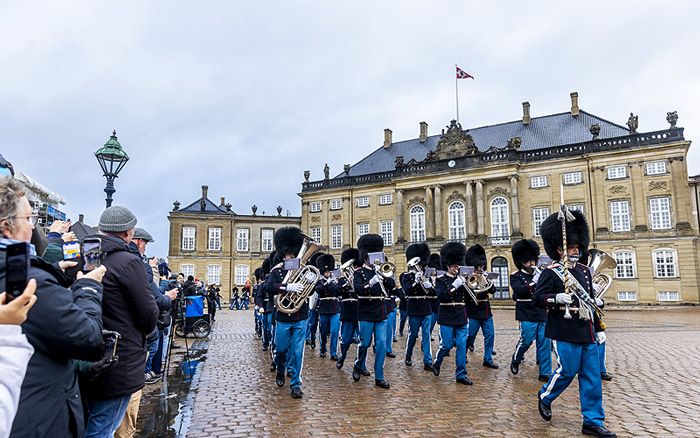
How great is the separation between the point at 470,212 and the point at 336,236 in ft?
44.4

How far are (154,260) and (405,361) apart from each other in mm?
5688

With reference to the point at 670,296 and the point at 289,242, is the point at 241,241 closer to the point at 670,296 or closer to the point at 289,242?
the point at 670,296

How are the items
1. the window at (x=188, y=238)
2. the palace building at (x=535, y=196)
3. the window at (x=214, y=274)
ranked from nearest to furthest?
1. the palace building at (x=535, y=196)
2. the window at (x=188, y=238)
3. the window at (x=214, y=274)

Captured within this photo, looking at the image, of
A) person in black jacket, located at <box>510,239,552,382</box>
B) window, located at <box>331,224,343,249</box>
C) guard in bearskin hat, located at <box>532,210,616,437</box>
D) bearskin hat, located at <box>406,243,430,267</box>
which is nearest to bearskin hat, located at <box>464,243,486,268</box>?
person in black jacket, located at <box>510,239,552,382</box>

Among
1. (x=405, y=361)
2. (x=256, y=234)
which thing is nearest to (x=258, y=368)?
(x=405, y=361)

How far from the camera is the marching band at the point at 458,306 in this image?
564 centimetres

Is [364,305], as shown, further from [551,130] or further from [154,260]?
[551,130]

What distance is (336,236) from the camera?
1793 inches

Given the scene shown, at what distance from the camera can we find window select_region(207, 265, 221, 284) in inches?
1914

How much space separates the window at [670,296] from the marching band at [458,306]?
85.7ft

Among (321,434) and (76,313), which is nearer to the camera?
(76,313)

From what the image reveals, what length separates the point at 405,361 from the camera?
10188 millimetres

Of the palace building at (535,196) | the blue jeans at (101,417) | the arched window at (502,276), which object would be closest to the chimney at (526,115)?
the palace building at (535,196)

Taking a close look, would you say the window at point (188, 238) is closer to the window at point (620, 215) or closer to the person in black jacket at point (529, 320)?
the window at point (620, 215)
